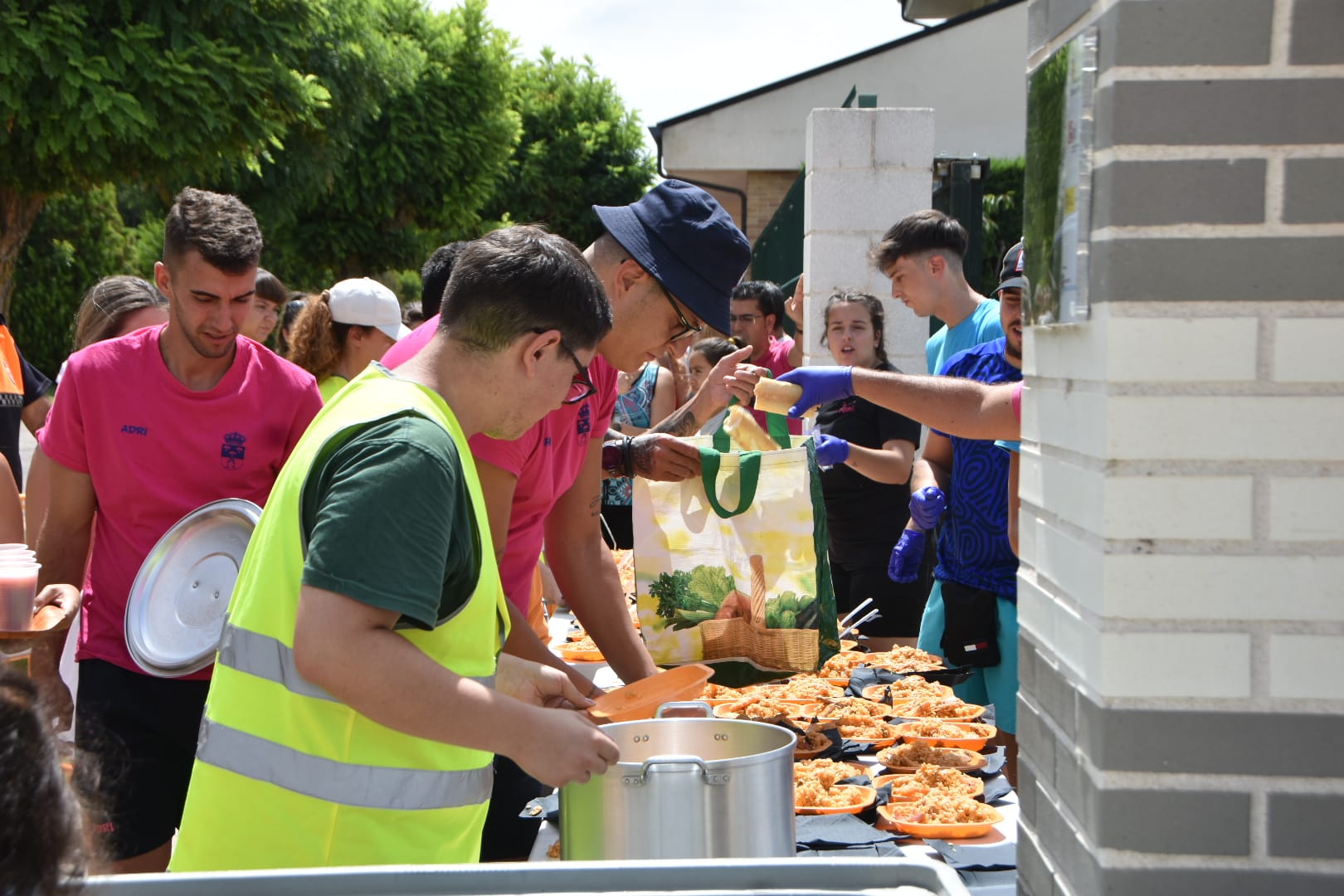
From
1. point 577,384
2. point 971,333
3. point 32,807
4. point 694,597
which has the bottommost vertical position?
point 694,597

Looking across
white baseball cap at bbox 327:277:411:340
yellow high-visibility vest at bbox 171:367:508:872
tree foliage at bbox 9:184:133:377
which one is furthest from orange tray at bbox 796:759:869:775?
tree foliage at bbox 9:184:133:377

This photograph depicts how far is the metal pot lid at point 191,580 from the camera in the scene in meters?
2.81

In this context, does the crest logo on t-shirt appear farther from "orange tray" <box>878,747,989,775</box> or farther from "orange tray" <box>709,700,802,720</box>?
"orange tray" <box>878,747,989,775</box>

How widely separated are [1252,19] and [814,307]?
6.18 metres

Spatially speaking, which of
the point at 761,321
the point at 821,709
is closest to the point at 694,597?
the point at 821,709

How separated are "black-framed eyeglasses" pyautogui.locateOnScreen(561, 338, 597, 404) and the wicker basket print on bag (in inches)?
49.0

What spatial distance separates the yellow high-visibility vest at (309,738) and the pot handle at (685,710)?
0.54 metres

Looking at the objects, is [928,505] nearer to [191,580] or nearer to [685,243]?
[685,243]

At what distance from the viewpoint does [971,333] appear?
468 centimetres

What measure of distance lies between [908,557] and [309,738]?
3036 millimetres

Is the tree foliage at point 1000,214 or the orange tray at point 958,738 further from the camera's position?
the tree foliage at point 1000,214

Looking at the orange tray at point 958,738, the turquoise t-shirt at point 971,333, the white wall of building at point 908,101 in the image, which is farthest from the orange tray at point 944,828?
the white wall of building at point 908,101

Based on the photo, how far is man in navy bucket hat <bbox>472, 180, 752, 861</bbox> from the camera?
2461 mm

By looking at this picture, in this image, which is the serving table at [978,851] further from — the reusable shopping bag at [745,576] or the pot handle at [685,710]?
the reusable shopping bag at [745,576]
